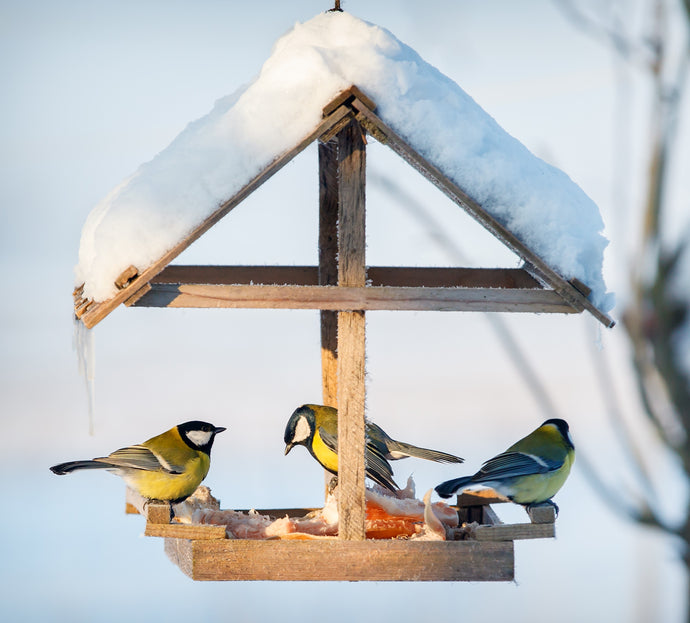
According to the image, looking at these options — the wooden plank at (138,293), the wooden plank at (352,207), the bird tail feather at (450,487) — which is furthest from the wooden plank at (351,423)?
the wooden plank at (138,293)

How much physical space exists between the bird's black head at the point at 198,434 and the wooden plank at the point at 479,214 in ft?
4.47

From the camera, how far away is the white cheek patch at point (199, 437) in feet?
10.6

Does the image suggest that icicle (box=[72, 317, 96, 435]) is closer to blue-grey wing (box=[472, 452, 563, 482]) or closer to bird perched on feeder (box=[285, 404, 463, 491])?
bird perched on feeder (box=[285, 404, 463, 491])

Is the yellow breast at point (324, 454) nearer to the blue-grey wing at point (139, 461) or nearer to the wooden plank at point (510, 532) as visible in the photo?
the blue-grey wing at point (139, 461)

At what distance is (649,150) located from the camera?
167 inches

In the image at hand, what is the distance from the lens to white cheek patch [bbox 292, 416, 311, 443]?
3.38 metres

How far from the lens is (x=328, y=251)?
3.67 m

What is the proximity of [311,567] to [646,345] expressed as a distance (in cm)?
243

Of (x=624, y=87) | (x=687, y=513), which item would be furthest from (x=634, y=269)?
(x=687, y=513)

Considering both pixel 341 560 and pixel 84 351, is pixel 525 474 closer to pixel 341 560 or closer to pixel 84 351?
pixel 341 560

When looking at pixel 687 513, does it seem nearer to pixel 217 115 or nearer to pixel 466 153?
pixel 466 153

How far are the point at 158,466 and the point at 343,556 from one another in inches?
32.8

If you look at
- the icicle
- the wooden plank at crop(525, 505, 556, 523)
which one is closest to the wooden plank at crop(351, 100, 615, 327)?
the wooden plank at crop(525, 505, 556, 523)

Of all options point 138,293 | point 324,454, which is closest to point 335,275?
point 324,454
